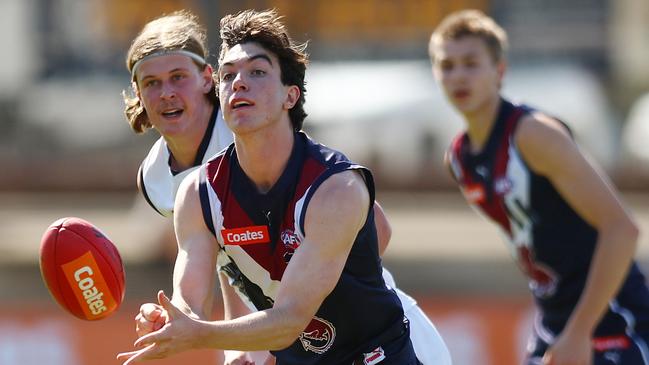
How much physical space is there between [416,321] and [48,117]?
68.1 feet

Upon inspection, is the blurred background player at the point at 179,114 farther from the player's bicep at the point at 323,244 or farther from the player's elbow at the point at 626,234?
the player's elbow at the point at 626,234

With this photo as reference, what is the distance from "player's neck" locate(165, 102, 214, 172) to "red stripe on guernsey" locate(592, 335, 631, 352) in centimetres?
185

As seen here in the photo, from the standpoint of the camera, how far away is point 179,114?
15.9ft

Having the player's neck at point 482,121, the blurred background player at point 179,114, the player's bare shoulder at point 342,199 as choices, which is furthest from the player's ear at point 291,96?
the player's neck at point 482,121

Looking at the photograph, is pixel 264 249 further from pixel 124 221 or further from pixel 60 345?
pixel 124 221

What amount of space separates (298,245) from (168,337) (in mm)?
684

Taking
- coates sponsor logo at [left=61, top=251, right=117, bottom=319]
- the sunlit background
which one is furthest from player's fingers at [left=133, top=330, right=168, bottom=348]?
the sunlit background

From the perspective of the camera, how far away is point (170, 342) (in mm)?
3707

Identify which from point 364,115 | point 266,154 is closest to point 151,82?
point 266,154

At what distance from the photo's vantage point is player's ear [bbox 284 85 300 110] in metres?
4.30

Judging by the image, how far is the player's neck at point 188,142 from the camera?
16.0ft

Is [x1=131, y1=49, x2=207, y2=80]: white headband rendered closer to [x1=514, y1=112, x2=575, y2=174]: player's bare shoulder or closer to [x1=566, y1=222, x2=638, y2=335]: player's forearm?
[x1=514, y1=112, x2=575, y2=174]: player's bare shoulder

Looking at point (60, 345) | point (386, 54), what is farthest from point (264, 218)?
point (386, 54)

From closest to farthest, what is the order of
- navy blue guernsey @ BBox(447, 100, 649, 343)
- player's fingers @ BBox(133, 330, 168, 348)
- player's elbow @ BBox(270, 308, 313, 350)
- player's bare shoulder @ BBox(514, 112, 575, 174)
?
Result: player's fingers @ BBox(133, 330, 168, 348) → player's elbow @ BBox(270, 308, 313, 350) → player's bare shoulder @ BBox(514, 112, 575, 174) → navy blue guernsey @ BBox(447, 100, 649, 343)
